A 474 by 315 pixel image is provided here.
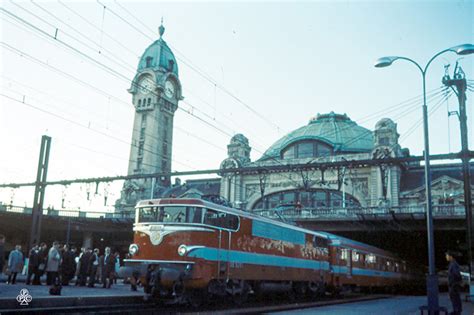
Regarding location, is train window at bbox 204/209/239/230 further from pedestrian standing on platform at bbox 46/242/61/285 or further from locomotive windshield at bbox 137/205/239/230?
pedestrian standing on platform at bbox 46/242/61/285

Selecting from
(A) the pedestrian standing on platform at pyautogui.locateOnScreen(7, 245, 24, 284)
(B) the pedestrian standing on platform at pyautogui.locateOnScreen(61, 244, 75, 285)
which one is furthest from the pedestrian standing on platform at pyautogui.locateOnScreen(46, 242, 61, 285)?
(A) the pedestrian standing on platform at pyautogui.locateOnScreen(7, 245, 24, 284)

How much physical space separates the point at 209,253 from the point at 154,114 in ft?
235

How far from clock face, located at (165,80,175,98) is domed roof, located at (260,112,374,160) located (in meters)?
22.8

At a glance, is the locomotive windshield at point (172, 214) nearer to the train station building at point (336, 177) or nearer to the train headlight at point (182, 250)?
the train headlight at point (182, 250)

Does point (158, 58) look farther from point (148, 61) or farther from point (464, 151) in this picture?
point (464, 151)

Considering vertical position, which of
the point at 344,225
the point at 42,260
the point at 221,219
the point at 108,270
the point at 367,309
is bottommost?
the point at 367,309

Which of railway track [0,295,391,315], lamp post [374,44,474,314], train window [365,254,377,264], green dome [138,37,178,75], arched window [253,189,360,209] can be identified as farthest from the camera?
green dome [138,37,178,75]

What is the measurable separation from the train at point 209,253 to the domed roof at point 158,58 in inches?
2773

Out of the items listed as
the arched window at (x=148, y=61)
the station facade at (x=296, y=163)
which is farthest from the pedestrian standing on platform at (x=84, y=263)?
the arched window at (x=148, y=61)

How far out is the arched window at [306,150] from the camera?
72.9m

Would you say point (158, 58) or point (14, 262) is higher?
point (158, 58)

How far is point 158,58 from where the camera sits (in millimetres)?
88062

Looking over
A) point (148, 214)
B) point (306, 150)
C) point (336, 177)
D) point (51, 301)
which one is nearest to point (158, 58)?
point (306, 150)

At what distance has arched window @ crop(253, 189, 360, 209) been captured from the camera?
63219 mm
